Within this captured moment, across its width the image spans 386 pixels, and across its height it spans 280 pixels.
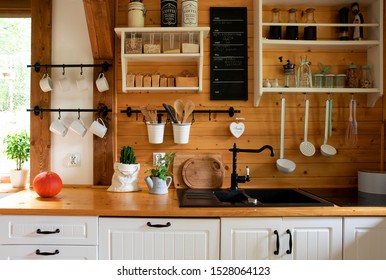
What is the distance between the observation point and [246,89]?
238 centimetres

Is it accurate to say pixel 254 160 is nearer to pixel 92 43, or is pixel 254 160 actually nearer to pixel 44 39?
pixel 92 43

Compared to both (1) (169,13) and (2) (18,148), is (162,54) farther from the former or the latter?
(2) (18,148)

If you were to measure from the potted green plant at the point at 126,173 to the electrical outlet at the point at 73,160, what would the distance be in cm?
35

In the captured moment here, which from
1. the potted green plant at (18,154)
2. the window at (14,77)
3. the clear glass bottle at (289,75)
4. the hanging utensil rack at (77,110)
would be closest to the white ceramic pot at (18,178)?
the potted green plant at (18,154)

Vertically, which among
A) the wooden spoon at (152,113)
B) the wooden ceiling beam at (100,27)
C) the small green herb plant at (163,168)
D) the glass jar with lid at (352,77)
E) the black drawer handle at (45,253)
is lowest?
the black drawer handle at (45,253)

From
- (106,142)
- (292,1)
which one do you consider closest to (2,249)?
(106,142)

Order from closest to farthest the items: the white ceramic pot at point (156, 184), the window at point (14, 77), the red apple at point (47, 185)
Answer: the red apple at point (47, 185) < the white ceramic pot at point (156, 184) < the window at point (14, 77)

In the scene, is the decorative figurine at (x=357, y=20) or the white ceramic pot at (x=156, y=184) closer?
the white ceramic pot at (x=156, y=184)

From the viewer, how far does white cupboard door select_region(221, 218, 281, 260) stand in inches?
70.6

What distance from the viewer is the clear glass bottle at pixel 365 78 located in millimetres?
2277

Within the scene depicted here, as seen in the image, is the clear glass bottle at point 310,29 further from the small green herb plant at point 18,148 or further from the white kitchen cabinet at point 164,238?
Result: the small green herb plant at point 18,148

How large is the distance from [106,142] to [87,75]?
1.62ft

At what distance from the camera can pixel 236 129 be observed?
2.37 m
